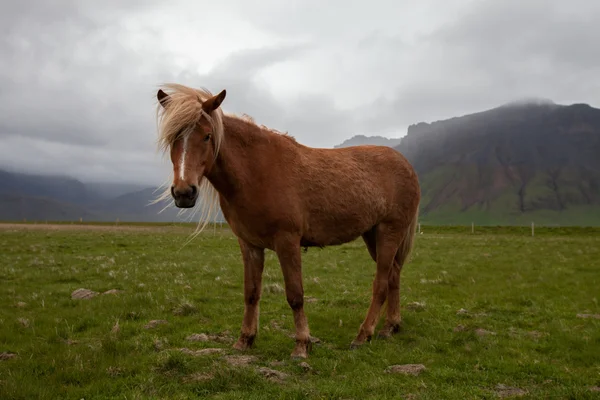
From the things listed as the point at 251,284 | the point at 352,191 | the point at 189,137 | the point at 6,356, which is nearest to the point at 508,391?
the point at 352,191

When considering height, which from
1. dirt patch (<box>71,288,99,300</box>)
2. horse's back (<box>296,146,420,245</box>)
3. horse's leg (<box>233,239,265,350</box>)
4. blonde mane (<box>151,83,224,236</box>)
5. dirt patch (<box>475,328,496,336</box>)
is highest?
blonde mane (<box>151,83,224,236</box>)

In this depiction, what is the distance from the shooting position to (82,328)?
8234 millimetres

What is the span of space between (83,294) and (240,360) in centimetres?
715

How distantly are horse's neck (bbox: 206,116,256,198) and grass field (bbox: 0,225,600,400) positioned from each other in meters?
2.70

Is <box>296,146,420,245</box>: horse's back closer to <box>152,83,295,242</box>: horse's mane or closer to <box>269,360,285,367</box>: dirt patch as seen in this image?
<box>152,83,295,242</box>: horse's mane

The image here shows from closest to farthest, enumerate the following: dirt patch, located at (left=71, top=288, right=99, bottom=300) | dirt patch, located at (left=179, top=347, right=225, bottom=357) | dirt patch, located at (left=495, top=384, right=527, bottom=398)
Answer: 1. dirt patch, located at (left=495, top=384, right=527, bottom=398)
2. dirt patch, located at (left=179, top=347, right=225, bottom=357)
3. dirt patch, located at (left=71, top=288, right=99, bottom=300)

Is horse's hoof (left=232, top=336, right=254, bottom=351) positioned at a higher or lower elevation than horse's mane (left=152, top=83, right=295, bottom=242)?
lower

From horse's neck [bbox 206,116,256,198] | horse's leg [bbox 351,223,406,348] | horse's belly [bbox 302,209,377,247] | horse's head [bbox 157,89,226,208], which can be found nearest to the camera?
horse's head [bbox 157,89,226,208]

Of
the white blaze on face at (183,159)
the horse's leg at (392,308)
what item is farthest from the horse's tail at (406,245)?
the white blaze on face at (183,159)

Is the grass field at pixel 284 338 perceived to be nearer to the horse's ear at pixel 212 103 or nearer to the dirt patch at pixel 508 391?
the dirt patch at pixel 508 391

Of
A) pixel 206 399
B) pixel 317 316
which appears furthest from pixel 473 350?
pixel 206 399

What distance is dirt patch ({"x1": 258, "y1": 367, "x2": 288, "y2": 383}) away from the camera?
5.61m

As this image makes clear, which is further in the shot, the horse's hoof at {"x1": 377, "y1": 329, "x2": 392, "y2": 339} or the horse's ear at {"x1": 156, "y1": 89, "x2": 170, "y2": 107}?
the horse's hoof at {"x1": 377, "y1": 329, "x2": 392, "y2": 339}

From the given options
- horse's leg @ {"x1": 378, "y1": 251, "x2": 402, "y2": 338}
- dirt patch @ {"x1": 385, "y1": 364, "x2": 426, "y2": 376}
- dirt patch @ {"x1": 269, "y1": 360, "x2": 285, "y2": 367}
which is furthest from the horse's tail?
dirt patch @ {"x1": 269, "y1": 360, "x2": 285, "y2": 367}
